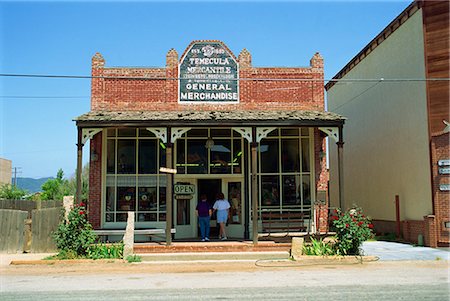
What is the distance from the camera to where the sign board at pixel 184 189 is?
17.9 metres

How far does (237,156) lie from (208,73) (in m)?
3.29

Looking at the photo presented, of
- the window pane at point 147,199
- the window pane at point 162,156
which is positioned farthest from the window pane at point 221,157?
the window pane at point 147,199

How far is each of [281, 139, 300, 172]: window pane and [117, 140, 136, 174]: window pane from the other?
5629 millimetres

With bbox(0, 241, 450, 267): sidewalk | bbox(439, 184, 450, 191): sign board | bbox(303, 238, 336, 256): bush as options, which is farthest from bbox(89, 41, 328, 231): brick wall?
bbox(439, 184, 450, 191): sign board

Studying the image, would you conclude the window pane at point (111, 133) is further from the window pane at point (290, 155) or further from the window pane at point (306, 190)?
the window pane at point (306, 190)

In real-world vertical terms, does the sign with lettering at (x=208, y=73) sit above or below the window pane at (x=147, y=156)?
above

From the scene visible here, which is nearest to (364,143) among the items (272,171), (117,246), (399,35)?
(399,35)

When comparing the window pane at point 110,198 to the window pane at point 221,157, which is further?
the window pane at point 221,157

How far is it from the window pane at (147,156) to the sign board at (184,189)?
1.04 metres

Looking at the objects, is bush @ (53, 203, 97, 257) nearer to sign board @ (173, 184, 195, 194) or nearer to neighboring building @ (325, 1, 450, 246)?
sign board @ (173, 184, 195, 194)

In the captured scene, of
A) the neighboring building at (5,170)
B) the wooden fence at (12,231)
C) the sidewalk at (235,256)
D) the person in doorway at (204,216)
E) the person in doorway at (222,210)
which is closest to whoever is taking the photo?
the sidewalk at (235,256)

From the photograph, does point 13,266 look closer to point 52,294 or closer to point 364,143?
point 52,294

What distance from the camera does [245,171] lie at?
18.1 m

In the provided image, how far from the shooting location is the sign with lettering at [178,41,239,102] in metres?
18.0
